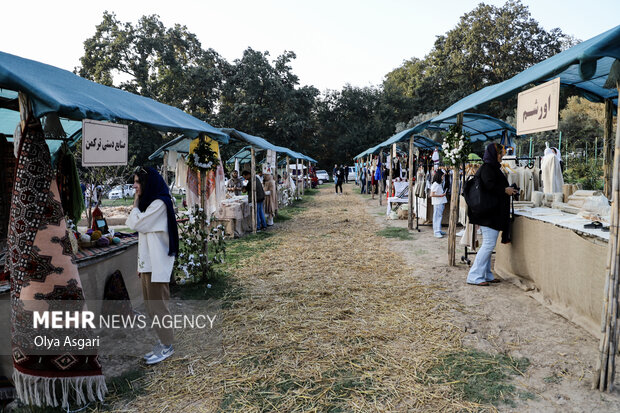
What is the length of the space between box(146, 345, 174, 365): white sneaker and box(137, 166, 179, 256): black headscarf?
969mm

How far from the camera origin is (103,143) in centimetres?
376

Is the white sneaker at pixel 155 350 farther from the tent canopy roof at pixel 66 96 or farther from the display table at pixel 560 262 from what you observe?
the display table at pixel 560 262

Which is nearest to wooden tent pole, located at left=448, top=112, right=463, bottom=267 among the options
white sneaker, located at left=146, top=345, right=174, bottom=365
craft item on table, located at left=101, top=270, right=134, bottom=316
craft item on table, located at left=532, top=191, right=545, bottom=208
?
craft item on table, located at left=532, top=191, right=545, bottom=208

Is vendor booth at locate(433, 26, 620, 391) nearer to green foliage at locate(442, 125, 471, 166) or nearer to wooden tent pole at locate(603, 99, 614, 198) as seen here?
wooden tent pole at locate(603, 99, 614, 198)

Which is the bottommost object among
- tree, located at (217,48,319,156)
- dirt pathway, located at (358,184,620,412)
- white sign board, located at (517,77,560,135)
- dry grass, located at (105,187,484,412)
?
dry grass, located at (105,187,484,412)

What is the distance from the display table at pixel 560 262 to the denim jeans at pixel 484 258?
384 millimetres

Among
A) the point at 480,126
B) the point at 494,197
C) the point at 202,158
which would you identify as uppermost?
the point at 480,126

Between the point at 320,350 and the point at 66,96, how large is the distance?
10.6 ft

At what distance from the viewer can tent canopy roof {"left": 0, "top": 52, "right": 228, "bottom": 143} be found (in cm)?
273

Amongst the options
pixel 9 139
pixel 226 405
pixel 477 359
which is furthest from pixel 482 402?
pixel 9 139

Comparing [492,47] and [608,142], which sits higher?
[492,47]

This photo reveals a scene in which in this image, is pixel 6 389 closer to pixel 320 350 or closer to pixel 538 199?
pixel 320 350

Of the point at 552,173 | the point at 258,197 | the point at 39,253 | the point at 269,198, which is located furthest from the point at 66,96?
the point at 269,198

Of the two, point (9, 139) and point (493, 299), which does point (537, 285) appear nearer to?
point (493, 299)
